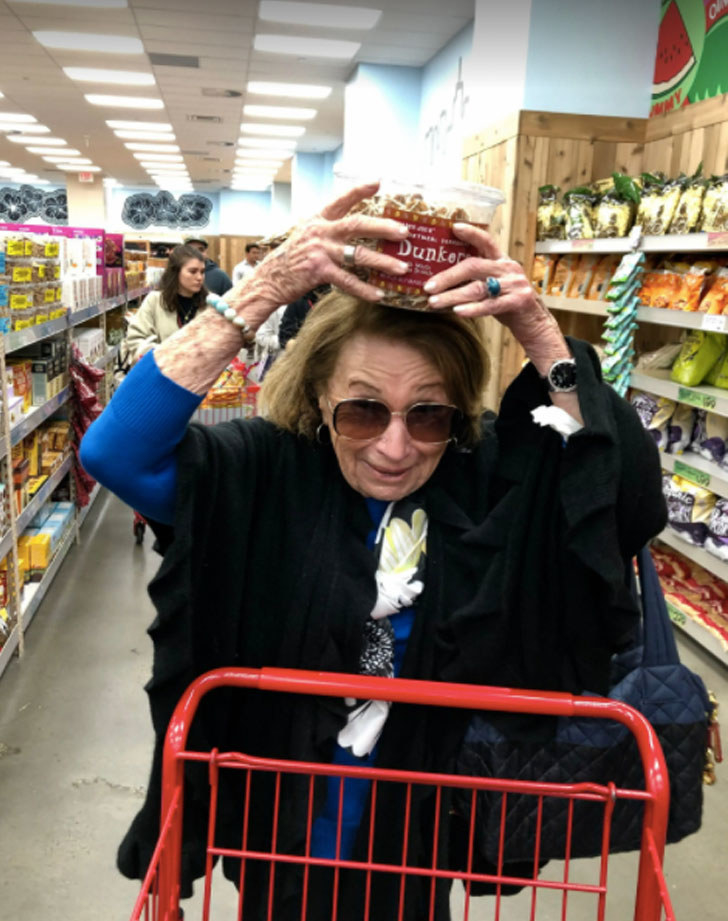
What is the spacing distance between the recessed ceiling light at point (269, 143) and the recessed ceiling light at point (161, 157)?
2829 mm

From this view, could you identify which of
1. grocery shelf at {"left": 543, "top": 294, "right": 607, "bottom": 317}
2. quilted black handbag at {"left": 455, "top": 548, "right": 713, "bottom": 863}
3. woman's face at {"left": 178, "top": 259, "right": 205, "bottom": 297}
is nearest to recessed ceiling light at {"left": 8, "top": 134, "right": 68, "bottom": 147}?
woman's face at {"left": 178, "top": 259, "right": 205, "bottom": 297}

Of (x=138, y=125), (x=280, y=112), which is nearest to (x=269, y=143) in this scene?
(x=138, y=125)

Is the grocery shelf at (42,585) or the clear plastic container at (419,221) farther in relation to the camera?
the grocery shelf at (42,585)

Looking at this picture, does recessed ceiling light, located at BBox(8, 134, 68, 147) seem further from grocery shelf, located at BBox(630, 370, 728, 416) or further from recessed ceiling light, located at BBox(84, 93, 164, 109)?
grocery shelf, located at BBox(630, 370, 728, 416)

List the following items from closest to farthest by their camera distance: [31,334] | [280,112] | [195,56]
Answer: [31,334] → [195,56] → [280,112]

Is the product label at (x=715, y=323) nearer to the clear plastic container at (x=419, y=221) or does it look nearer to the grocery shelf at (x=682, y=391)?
the grocery shelf at (x=682, y=391)

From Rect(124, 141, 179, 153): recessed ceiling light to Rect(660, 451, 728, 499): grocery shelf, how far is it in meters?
14.6

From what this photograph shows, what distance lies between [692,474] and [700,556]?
39 cm

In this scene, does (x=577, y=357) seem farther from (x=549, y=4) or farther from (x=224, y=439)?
(x=549, y=4)

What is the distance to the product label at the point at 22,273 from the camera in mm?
3557

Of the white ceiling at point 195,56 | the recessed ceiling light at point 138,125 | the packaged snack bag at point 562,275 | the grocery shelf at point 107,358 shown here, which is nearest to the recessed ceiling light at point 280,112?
the white ceiling at point 195,56

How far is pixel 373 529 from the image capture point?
1294 millimetres

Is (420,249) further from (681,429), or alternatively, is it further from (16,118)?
(16,118)

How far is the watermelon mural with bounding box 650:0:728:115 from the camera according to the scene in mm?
4629
